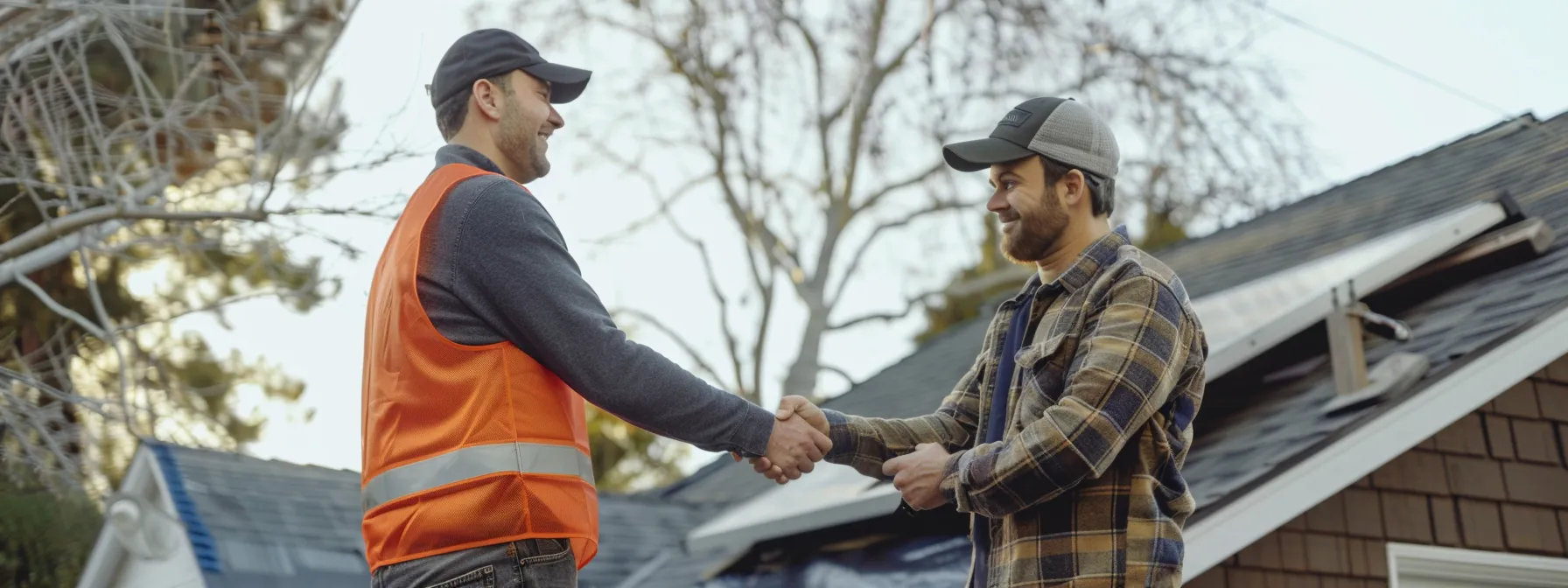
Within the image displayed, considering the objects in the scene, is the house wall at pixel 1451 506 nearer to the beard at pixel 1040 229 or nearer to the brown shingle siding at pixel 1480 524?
the brown shingle siding at pixel 1480 524

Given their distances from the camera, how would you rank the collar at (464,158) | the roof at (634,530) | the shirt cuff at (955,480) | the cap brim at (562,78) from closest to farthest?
the shirt cuff at (955,480) < the collar at (464,158) < the cap brim at (562,78) < the roof at (634,530)

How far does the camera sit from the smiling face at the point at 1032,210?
325cm

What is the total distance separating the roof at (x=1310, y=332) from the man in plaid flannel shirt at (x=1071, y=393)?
2298mm

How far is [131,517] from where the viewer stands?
25.3 ft

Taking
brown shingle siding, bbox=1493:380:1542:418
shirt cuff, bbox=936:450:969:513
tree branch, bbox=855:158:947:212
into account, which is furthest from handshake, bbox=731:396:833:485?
tree branch, bbox=855:158:947:212

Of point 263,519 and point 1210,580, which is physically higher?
point 263,519

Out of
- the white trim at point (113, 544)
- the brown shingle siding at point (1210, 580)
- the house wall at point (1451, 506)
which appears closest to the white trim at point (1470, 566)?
the house wall at point (1451, 506)

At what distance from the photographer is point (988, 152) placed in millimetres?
3262

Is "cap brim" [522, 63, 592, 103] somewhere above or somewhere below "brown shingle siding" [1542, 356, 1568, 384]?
below

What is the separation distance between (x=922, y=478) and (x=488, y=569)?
3.12 feet

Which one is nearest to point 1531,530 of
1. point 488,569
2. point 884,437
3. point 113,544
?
point 884,437

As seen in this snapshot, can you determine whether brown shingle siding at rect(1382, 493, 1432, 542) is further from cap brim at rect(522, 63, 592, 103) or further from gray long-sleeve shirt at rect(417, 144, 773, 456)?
cap brim at rect(522, 63, 592, 103)

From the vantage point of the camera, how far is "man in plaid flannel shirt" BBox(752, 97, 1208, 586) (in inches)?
113

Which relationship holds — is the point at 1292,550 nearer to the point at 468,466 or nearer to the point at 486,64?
the point at 486,64
